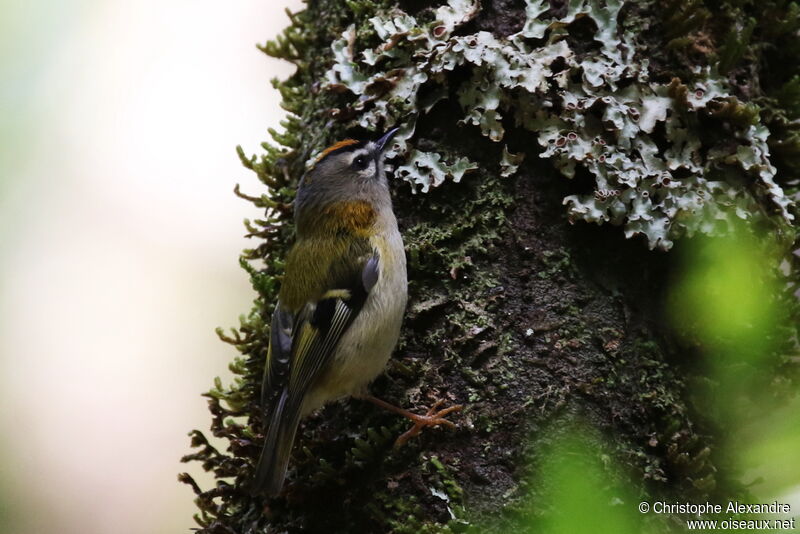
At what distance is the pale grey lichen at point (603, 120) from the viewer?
241cm

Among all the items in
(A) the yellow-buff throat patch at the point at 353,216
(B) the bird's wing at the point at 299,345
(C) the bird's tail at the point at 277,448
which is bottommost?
(C) the bird's tail at the point at 277,448

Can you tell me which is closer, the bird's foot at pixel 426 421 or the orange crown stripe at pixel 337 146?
the bird's foot at pixel 426 421

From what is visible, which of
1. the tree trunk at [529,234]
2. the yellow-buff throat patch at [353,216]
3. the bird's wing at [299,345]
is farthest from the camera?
the yellow-buff throat patch at [353,216]

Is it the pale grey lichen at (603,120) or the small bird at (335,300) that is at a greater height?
the pale grey lichen at (603,120)

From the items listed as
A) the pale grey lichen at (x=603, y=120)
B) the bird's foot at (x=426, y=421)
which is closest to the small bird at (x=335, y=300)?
the bird's foot at (x=426, y=421)

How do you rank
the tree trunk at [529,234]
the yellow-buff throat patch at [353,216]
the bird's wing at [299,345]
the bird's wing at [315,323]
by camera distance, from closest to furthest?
the tree trunk at [529,234], the bird's wing at [299,345], the bird's wing at [315,323], the yellow-buff throat patch at [353,216]

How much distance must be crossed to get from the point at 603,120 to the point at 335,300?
3.64 ft

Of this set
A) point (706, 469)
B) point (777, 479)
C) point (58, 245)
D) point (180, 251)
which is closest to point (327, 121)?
point (706, 469)

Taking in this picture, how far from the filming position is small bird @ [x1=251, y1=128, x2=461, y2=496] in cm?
244

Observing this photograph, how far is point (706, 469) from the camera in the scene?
2.22 metres

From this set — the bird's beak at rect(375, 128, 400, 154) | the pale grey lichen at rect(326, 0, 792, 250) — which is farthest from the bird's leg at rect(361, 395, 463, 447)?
the bird's beak at rect(375, 128, 400, 154)

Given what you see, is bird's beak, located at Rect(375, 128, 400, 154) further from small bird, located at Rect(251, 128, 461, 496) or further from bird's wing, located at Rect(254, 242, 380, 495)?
bird's wing, located at Rect(254, 242, 380, 495)

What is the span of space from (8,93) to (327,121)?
3.75 m

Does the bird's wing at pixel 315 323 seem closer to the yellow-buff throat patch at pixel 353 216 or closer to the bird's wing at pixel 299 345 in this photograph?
the bird's wing at pixel 299 345
